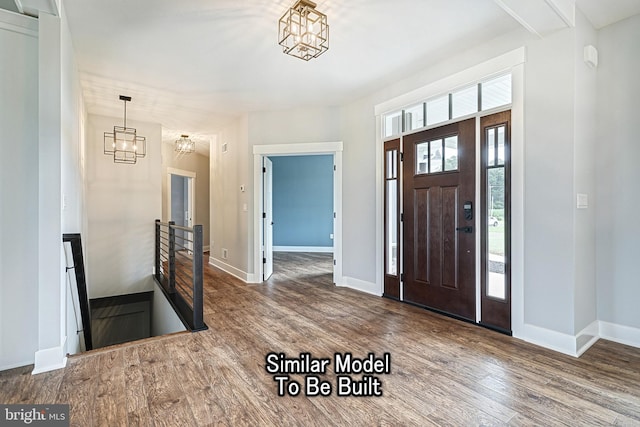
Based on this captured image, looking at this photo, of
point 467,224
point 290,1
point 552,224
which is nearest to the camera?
point 290,1

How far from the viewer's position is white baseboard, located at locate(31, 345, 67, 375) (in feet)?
6.86

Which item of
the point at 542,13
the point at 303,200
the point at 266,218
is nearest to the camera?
the point at 542,13

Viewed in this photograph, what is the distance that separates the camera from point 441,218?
10.7 ft

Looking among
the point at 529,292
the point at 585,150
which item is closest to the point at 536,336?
the point at 529,292

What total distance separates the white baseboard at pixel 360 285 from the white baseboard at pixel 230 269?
1.46 meters

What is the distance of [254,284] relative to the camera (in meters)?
4.68

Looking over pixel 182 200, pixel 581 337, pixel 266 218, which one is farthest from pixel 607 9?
pixel 182 200

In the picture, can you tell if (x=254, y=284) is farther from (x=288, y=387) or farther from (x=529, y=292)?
(x=529, y=292)

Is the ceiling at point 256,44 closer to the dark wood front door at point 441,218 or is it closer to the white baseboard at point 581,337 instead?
the dark wood front door at point 441,218

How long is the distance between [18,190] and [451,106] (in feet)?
12.0

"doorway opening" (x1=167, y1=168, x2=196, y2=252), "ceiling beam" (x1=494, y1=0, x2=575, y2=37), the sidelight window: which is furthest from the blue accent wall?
"ceiling beam" (x1=494, y1=0, x2=575, y2=37)

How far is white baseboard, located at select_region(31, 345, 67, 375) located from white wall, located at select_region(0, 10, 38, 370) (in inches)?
7.4

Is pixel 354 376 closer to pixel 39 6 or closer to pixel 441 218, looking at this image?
pixel 441 218

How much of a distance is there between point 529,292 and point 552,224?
59 cm
